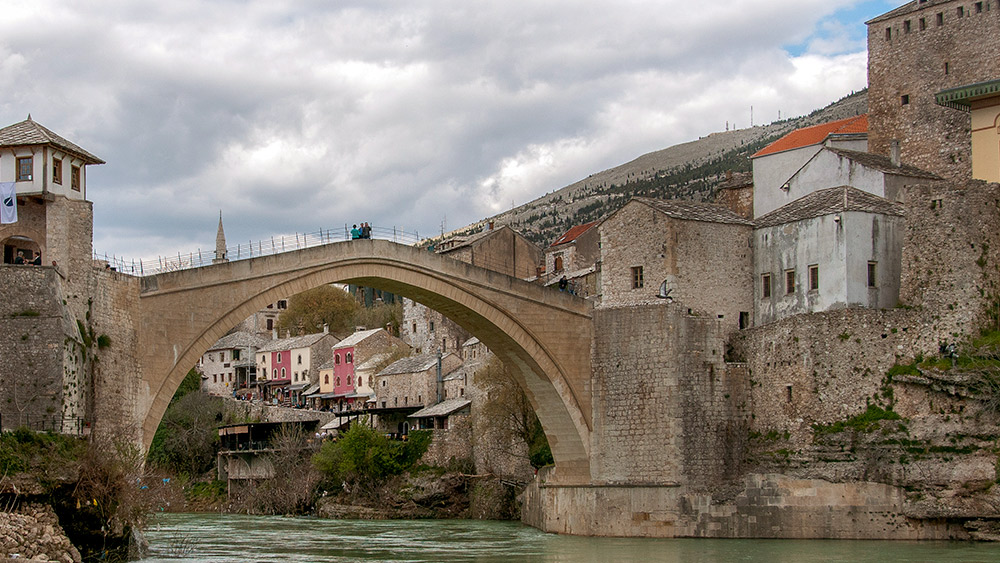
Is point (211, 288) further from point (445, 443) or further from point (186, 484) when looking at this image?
point (186, 484)

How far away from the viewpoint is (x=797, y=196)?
43562mm

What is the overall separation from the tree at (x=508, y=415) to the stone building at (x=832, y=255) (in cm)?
1230

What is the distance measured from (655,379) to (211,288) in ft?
42.3

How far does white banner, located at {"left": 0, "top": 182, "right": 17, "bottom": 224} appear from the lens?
3008 centimetres

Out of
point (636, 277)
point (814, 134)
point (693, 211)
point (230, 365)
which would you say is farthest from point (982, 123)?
point (230, 365)

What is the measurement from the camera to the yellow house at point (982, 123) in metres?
40.2

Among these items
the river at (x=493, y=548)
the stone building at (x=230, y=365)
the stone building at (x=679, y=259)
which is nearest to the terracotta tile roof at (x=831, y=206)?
the stone building at (x=679, y=259)

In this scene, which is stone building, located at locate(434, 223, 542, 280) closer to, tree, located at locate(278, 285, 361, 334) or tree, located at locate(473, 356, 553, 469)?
tree, located at locate(473, 356, 553, 469)

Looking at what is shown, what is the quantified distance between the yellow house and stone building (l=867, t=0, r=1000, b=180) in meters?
2.04

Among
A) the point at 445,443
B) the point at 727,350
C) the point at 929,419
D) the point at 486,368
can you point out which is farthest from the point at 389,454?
the point at 929,419

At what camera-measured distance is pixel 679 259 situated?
38719 millimetres

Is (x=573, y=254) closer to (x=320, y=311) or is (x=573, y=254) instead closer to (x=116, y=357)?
(x=116, y=357)

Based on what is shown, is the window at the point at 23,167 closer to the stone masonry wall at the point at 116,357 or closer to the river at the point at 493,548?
the stone masonry wall at the point at 116,357

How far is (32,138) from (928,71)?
29118mm
